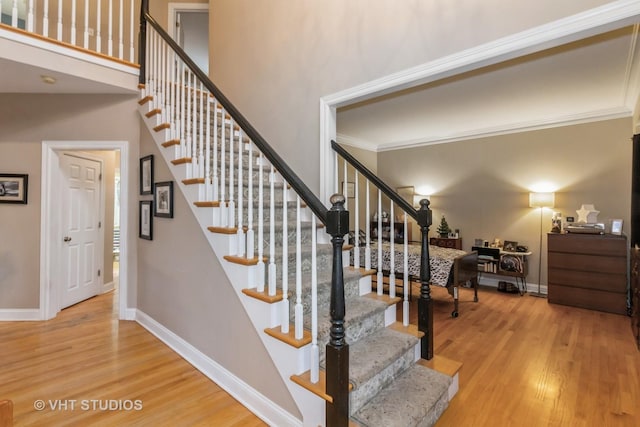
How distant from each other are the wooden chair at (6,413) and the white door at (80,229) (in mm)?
3404

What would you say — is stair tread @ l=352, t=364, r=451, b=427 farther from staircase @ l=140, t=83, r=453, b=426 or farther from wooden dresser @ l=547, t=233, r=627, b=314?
wooden dresser @ l=547, t=233, r=627, b=314

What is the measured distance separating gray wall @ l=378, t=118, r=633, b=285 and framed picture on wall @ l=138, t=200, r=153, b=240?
4.78m

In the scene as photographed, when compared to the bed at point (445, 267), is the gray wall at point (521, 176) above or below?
above

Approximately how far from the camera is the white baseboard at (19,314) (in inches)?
129

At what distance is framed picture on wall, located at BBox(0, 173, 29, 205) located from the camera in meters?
3.24

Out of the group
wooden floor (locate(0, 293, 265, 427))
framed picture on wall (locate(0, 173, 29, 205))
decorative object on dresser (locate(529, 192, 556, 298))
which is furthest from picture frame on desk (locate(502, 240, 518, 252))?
framed picture on wall (locate(0, 173, 29, 205))

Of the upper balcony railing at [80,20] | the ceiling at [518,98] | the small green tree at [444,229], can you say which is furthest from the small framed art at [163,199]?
the small green tree at [444,229]

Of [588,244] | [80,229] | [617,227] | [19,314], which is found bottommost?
[19,314]

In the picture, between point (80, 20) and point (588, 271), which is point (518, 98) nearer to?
point (588, 271)

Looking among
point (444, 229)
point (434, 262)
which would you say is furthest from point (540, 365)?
point (444, 229)

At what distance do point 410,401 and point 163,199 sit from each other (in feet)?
8.32

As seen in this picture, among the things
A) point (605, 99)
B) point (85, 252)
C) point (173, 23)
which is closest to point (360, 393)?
point (85, 252)

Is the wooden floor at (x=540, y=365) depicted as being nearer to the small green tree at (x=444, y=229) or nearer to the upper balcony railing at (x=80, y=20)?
the small green tree at (x=444, y=229)

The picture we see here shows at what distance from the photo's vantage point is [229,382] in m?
2.09
